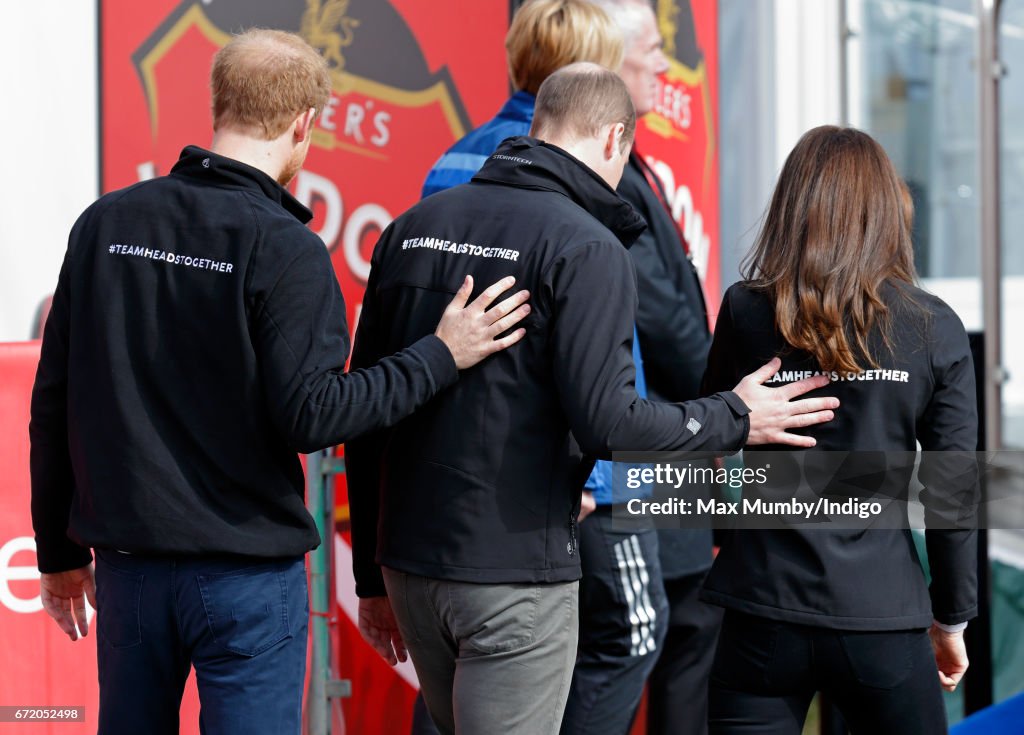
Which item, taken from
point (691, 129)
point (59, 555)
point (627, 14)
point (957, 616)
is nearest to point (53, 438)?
point (59, 555)

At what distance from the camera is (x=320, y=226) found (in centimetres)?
321

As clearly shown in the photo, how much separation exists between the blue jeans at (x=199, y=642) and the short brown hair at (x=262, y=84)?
694mm

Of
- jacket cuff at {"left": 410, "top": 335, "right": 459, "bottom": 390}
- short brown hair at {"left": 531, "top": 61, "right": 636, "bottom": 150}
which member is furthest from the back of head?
jacket cuff at {"left": 410, "top": 335, "right": 459, "bottom": 390}

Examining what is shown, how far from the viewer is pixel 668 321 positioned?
2660mm

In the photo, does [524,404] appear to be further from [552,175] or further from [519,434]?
[552,175]

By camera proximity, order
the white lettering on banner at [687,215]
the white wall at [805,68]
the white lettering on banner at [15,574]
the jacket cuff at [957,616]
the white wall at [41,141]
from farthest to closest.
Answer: the white wall at [805,68] < the white lettering on banner at [687,215] < the white wall at [41,141] < the white lettering on banner at [15,574] < the jacket cuff at [957,616]

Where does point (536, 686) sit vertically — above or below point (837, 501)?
below

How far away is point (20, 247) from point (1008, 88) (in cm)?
452

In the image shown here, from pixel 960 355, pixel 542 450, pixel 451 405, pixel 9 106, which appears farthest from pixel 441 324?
pixel 9 106

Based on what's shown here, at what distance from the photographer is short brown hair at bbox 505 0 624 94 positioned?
2656mm

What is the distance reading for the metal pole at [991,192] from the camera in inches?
190

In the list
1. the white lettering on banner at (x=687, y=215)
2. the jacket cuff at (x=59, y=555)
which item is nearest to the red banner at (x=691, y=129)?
the white lettering on banner at (x=687, y=215)

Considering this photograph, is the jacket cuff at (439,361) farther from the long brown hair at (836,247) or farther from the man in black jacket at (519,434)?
the long brown hair at (836,247)

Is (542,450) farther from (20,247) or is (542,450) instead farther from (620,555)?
(20,247)
